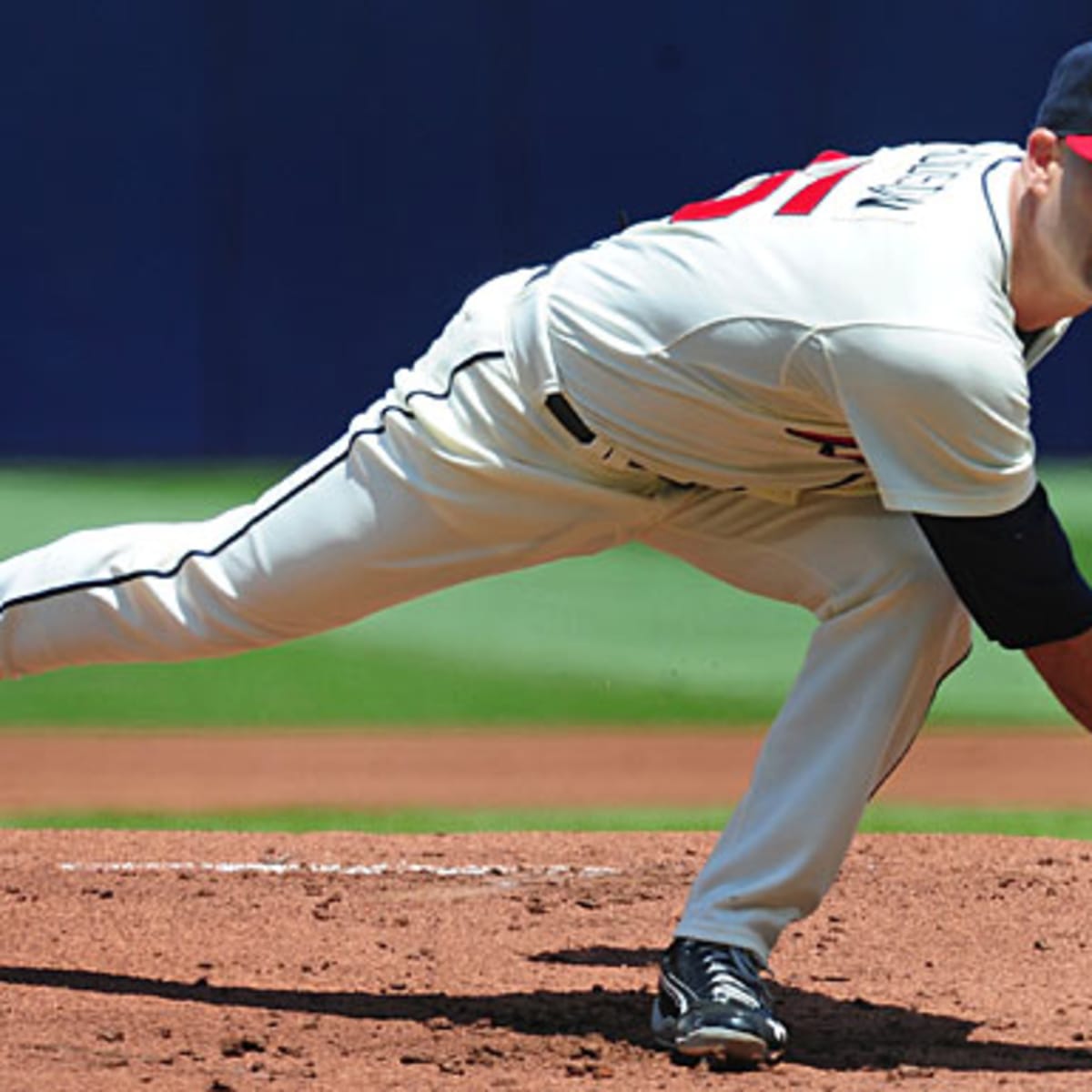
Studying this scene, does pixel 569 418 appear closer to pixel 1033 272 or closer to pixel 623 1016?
pixel 1033 272

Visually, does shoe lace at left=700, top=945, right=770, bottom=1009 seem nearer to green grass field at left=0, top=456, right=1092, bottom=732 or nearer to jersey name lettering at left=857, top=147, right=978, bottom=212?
jersey name lettering at left=857, top=147, right=978, bottom=212

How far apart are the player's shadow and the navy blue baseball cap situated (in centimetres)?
116

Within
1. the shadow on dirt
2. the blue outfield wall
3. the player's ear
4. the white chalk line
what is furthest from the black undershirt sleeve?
the blue outfield wall

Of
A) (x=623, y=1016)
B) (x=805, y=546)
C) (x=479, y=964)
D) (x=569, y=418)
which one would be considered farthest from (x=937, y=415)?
(x=479, y=964)

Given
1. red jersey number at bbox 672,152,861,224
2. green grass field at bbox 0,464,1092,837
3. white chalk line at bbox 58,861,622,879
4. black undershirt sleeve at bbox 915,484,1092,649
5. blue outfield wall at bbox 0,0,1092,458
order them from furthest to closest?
blue outfield wall at bbox 0,0,1092,458 < green grass field at bbox 0,464,1092,837 < white chalk line at bbox 58,861,622,879 < red jersey number at bbox 672,152,861,224 < black undershirt sleeve at bbox 915,484,1092,649

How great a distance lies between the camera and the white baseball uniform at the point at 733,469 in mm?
2629

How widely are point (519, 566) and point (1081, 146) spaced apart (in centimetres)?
98

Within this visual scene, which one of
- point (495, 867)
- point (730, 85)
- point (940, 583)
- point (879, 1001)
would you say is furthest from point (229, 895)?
point (730, 85)

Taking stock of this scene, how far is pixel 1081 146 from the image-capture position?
2553 mm

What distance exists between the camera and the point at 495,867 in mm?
4348

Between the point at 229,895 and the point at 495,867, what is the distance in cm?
56

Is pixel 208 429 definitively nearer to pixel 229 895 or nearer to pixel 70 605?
pixel 229 895

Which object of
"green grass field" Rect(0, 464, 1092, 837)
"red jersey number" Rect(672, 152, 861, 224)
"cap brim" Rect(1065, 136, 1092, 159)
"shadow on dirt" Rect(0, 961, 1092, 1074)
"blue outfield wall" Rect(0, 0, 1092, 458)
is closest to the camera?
"cap brim" Rect(1065, 136, 1092, 159)

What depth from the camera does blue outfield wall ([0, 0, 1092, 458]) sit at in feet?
24.6
